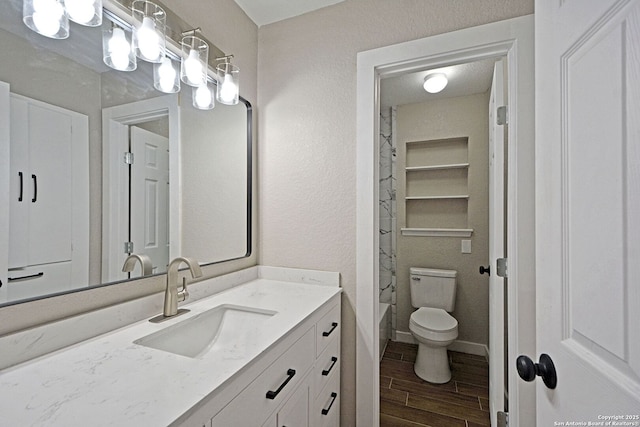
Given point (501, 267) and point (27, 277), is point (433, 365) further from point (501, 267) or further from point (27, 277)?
point (27, 277)

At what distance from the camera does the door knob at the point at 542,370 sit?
59 centimetres

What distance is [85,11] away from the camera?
86 cm

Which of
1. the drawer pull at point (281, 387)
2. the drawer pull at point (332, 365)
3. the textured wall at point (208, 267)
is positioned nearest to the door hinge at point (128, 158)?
the textured wall at point (208, 267)

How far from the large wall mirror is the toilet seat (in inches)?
70.5

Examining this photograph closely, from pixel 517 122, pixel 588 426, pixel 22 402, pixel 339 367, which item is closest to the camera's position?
pixel 588 426

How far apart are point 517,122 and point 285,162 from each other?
3.94 feet

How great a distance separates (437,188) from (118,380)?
2.83m

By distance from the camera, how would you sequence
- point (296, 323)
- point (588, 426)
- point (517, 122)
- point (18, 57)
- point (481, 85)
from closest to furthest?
point (588, 426) < point (18, 57) < point (296, 323) < point (517, 122) < point (481, 85)

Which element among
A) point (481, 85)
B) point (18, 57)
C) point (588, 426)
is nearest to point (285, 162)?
point (18, 57)

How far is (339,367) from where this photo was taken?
1548mm

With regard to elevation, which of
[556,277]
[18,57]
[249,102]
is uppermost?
[249,102]

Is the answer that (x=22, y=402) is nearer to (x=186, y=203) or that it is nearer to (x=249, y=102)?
(x=186, y=203)

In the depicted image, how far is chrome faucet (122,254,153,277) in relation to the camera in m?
1.05

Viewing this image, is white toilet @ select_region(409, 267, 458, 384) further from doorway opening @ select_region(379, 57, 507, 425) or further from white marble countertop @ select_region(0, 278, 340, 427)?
white marble countertop @ select_region(0, 278, 340, 427)
